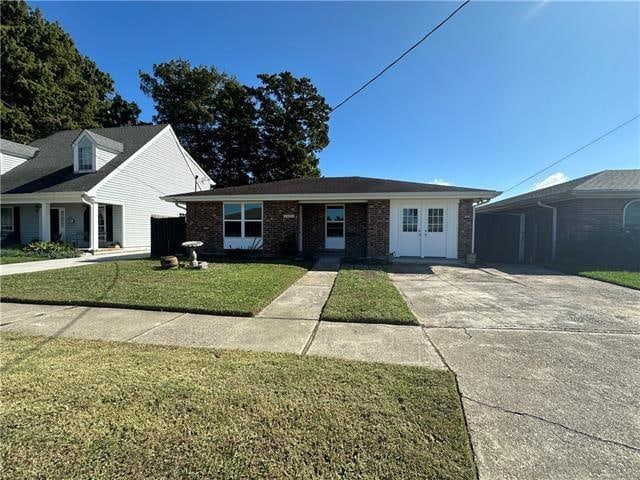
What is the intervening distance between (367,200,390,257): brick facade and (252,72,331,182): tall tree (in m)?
20.3

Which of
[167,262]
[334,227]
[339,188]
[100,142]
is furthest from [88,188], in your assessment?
[339,188]

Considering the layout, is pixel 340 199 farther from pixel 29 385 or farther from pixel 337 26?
pixel 29 385

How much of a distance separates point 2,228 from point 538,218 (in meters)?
27.9

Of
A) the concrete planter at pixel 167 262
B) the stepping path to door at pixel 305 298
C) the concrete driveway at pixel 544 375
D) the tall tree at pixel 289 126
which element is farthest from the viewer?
the tall tree at pixel 289 126

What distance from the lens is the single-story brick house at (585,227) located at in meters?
11.4

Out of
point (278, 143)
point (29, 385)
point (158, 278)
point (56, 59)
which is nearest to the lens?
point (29, 385)

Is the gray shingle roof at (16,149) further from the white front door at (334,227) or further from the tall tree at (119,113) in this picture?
the white front door at (334,227)

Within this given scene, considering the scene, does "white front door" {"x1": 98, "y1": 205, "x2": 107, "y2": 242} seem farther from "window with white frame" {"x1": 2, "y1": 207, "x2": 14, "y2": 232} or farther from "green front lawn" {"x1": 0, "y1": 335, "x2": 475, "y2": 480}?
"green front lawn" {"x1": 0, "y1": 335, "x2": 475, "y2": 480}

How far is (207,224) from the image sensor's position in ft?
42.4

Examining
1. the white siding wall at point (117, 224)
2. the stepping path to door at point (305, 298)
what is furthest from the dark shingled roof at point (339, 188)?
the white siding wall at point (117, 224)

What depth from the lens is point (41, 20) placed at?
28703mm

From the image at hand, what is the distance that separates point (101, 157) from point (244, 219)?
9876 mm

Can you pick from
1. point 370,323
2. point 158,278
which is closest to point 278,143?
point 158,278

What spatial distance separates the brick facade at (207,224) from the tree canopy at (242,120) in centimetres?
1868
